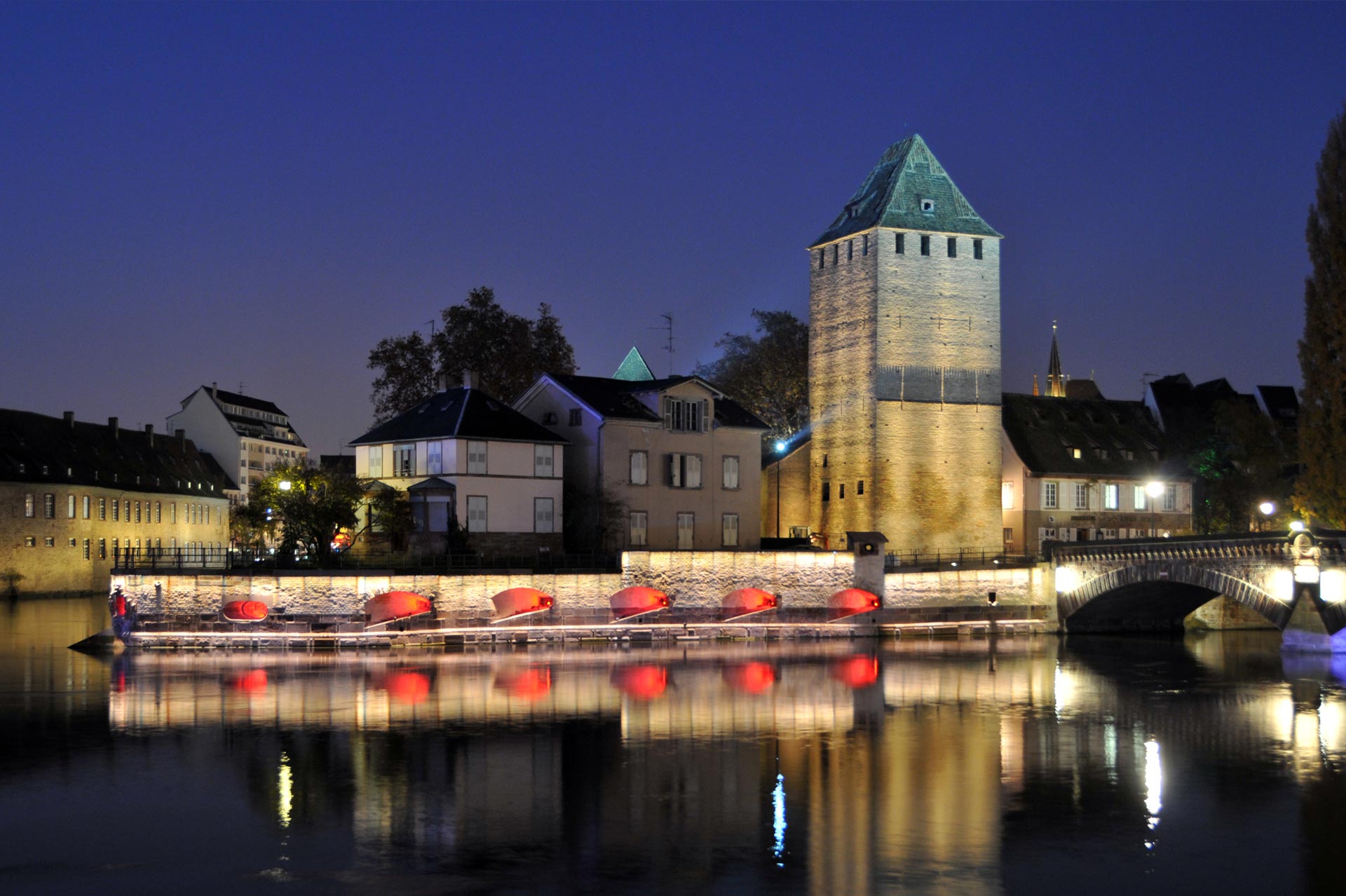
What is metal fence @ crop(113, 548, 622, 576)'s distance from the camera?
44.9m

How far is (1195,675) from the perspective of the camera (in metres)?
41.0

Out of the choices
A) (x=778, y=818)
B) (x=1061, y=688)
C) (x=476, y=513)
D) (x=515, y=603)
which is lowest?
(x=1061, y=688)

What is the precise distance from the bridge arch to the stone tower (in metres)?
8.98

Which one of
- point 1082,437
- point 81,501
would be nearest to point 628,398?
point 1082,437

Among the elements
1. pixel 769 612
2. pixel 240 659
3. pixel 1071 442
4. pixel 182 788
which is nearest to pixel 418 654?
pixel 240 659

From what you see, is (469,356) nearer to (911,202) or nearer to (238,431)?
(911,202)

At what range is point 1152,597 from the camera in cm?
5459

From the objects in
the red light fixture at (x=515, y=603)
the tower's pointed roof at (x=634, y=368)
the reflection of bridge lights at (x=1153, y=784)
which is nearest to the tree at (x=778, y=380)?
the tower's pointed roof at (x=634, y=368)

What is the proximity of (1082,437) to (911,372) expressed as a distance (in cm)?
1082

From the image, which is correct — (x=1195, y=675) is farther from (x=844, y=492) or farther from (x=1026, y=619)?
(x=844, y=492)

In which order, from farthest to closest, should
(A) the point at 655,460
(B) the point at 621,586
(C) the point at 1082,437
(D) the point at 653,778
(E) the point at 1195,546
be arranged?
(C) the point at 1082,437, (A) the point at 655,460, (B) the point at 621,586, (E) the point at 1195,546, (D) the point at 653,778

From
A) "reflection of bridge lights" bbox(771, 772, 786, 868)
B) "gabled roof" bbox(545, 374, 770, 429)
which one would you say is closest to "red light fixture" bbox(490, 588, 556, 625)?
"gabled roof" bbox(545, 374, 770, 429)

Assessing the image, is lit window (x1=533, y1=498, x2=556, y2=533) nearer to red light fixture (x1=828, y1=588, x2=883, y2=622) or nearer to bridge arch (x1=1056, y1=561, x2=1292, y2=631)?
red light fixture (x1=828, y1=588, x2=883, y2=622)

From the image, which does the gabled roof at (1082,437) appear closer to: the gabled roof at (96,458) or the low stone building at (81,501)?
the low stone building at (81,501)
